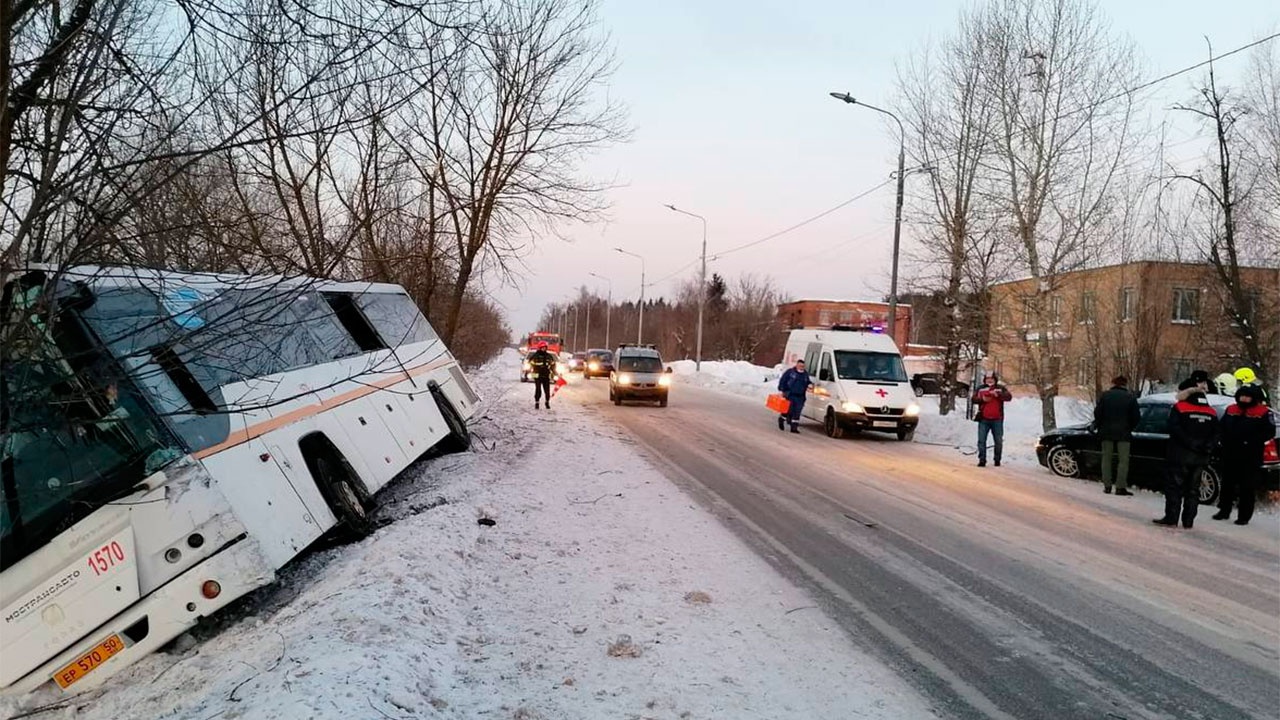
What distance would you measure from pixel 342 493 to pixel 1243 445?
1028 cm

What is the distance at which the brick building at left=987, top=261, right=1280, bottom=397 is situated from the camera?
19.5 meters

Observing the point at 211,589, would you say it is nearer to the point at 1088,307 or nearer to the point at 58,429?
the point at 58,429

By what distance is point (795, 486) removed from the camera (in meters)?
11.2

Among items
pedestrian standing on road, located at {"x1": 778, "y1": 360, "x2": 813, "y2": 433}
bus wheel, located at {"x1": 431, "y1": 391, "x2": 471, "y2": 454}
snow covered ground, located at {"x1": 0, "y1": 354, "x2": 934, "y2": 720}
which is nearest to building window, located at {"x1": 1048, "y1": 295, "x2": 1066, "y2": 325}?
pedestrian standing on road, located at {"x1": 778, "y1": 360, "x2": 813, "y2": 433}

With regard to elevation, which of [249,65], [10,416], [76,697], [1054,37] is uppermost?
[1054,37]

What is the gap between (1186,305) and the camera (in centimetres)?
2441

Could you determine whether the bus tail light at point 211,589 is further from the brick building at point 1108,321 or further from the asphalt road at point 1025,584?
the brick building at point 1108,321

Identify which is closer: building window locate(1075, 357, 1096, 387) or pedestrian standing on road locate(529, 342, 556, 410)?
building window locate(1075, 357, 1096, 387)

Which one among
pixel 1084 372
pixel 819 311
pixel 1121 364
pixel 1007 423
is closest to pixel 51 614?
pixel 1121 364

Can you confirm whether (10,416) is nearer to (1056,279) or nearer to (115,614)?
(115,614)

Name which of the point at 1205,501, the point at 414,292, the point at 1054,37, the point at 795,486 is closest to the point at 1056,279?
the point at 1054,37

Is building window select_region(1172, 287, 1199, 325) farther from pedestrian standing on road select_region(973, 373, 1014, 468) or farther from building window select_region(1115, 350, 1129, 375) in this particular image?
pedestrian standing on road select_region(973, 373, 1014, 468)

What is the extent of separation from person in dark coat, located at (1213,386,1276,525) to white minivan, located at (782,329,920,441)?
808 centimetres

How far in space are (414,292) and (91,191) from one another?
14632 mm
